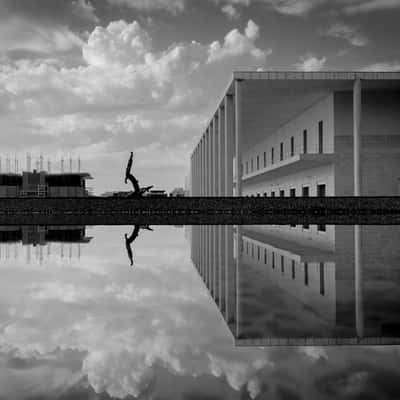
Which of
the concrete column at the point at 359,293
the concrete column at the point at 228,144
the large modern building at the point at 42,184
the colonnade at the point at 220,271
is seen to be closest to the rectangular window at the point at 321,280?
the concrete column at the point at 359,293

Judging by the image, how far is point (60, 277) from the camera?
13.8 ft

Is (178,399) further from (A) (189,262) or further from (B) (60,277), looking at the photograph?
(A) (189,262)

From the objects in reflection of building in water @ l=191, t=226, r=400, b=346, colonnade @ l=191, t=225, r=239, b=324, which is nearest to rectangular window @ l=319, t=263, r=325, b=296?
reflection of building in water @ l=191, t=226, r=400, b=346

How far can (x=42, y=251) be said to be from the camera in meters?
6.24

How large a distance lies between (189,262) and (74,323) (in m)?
2.94

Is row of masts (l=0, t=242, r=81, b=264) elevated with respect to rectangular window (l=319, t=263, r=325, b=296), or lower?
elevated

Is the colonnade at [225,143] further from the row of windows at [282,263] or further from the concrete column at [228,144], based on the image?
the row of windows at [282,263]

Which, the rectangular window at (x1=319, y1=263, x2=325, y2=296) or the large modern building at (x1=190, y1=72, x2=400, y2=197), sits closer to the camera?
the rectangular window at (x1=319, y1=263, x2=325, y2=296)

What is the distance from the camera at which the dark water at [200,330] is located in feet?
5.24

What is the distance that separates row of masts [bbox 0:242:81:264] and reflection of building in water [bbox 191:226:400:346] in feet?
5.34

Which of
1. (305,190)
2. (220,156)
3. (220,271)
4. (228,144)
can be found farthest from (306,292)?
(305,190)

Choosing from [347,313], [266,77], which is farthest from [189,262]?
[266,77]

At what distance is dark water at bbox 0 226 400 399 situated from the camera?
1.60 metres

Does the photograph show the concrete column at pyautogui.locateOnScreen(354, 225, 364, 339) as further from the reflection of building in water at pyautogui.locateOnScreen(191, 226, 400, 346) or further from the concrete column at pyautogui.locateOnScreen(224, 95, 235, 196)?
the concrete column at pyautogui.locateOnScreen(224, 95, 235, 196)
